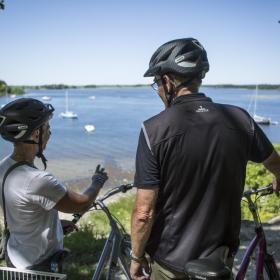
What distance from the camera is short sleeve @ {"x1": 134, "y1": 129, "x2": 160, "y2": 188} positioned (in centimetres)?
235

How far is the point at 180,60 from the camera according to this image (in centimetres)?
248

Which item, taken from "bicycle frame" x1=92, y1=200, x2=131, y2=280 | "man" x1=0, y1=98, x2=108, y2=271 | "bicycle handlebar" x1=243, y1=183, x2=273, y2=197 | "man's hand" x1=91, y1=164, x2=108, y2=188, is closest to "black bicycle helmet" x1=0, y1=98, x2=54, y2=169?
"man" x1=0, y1=98, x2=108, y2=271

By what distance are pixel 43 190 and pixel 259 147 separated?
4.59 feet

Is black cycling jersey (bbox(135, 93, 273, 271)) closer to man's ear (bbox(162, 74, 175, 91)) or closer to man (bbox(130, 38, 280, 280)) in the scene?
man (bbox(130, 38, 280, 280))

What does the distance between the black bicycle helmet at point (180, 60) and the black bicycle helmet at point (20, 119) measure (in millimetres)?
764

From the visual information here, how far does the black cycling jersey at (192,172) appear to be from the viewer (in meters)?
2.33

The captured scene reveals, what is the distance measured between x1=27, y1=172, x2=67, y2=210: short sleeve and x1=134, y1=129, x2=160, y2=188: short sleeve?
574 mm

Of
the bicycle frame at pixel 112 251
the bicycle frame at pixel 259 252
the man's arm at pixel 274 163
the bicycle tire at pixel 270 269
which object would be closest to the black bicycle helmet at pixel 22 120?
the bicycle frame at pixel 112 251

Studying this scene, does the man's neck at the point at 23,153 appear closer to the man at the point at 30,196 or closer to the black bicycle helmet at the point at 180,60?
the man at the point at 30,196

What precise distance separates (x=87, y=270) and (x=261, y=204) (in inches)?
205

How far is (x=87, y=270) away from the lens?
536 centimetres

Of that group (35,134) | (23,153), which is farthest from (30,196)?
(35,134)

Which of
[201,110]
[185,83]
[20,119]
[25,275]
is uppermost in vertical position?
[185,83]

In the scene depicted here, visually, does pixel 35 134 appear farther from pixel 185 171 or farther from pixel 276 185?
pixel 276 185
